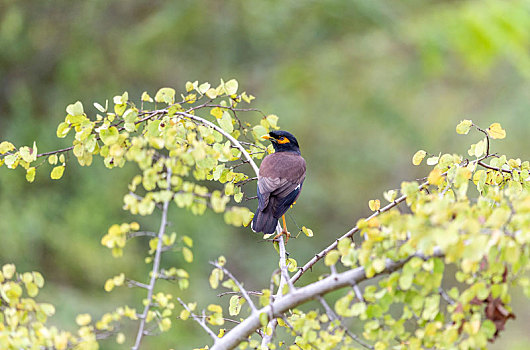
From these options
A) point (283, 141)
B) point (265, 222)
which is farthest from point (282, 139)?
point (265, 222)

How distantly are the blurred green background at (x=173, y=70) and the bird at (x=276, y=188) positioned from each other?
14.1ft

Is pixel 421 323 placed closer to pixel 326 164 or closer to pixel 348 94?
pixel 348 94

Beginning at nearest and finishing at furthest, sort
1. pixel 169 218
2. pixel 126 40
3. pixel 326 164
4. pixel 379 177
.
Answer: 1. pixel 126 40
2. pixel 169 218
3. pixel 326 164
4. pixel 379 177

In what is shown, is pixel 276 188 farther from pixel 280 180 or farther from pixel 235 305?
pixel 235 305

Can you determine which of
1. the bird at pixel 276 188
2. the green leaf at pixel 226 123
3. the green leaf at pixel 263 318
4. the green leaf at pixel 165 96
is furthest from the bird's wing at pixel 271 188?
the green leaf at pixel 263 318

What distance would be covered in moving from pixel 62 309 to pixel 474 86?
32.7 feet

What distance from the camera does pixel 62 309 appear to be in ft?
25.7

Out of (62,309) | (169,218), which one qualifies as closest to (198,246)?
(169,218)

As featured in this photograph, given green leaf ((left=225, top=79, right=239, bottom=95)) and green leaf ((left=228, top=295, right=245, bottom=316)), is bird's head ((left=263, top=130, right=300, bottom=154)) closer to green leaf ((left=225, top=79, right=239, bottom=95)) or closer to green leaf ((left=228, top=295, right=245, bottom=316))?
green leaf ((left=225, top=79, right=239, bottom=95))

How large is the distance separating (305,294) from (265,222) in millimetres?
1589

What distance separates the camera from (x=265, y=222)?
3.38 m

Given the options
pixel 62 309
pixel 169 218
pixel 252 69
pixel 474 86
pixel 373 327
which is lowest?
pixel 373 327

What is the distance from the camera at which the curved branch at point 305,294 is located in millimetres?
1708

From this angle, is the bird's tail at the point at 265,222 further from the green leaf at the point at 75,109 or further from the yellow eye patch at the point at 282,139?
the green leaf at the point at 75,109
